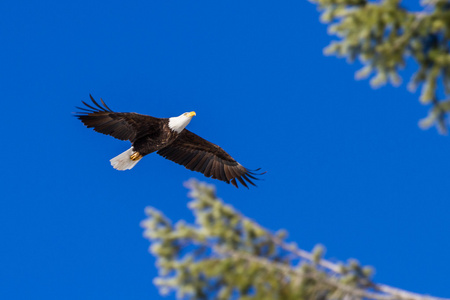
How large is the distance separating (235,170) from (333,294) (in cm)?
921

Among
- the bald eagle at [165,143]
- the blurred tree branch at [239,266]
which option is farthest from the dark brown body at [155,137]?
the blurred tree branch at [239,266]

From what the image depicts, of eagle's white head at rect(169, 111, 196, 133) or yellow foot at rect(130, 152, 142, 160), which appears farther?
yellow foot at rect(130, 152, 142, 160)

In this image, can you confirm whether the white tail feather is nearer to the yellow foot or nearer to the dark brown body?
the yellow foot

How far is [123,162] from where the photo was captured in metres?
12.3

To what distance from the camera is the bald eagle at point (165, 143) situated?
1127 centimetres

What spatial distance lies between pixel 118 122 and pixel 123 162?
119 centimetres

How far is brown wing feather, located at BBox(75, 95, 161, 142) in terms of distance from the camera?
1099 centimetres

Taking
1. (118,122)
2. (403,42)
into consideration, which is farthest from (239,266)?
(118,122)

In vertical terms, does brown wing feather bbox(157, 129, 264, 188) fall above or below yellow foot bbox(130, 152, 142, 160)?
above

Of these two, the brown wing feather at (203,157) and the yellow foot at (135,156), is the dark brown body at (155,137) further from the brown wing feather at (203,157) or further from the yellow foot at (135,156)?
the brown wing feather at (203,157)

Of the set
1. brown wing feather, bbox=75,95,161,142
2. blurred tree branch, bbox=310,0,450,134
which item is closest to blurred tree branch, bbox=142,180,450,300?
blurred tree branch, bbox=310,0,450,134

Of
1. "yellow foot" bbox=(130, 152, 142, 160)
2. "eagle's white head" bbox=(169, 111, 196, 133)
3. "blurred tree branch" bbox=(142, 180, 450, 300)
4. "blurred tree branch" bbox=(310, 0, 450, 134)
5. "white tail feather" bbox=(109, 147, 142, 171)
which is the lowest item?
"blurred tree branch" bbox=(142, 180, 450, 300)

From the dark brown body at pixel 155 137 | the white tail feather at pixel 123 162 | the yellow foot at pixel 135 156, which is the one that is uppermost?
the dark brown body at pixel 155 137

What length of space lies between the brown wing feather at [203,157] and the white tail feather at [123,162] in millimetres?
877
